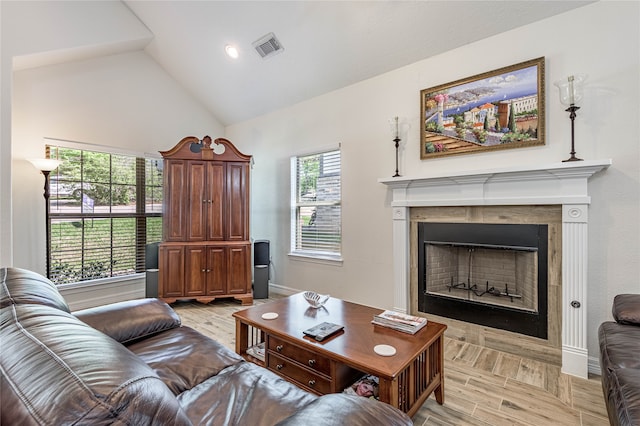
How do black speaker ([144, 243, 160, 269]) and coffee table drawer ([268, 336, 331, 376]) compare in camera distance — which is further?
black speaker ([144, 243, 160, 269])

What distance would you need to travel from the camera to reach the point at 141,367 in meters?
0.70

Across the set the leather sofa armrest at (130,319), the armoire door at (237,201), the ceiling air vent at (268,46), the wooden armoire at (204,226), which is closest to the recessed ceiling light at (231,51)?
the ceiling air vent at (268,46)

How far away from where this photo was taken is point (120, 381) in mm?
592

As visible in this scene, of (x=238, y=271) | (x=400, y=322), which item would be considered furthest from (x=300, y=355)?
(x=238, y=271)

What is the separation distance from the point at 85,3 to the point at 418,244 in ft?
14.8

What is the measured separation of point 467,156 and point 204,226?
3211 millimetres

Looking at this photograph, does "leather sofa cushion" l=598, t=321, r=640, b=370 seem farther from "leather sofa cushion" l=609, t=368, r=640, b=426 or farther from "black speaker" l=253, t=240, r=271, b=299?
Answer: "black speaker" l=253, t=240, r=271, b=299

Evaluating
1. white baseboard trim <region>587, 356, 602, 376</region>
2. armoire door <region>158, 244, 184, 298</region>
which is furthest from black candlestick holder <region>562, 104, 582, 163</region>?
armoire door <region>158, 244, 184, 298</region>

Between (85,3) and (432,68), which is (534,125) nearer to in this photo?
(432,68)

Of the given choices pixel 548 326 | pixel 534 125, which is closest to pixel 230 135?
pixel 534 125

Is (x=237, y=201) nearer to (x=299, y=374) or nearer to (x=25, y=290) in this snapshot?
(x=299, y=374)

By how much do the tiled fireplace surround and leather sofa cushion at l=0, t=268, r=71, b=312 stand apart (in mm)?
2719

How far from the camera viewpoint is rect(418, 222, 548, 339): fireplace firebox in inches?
98.4

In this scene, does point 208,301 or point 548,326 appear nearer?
point 548,326
